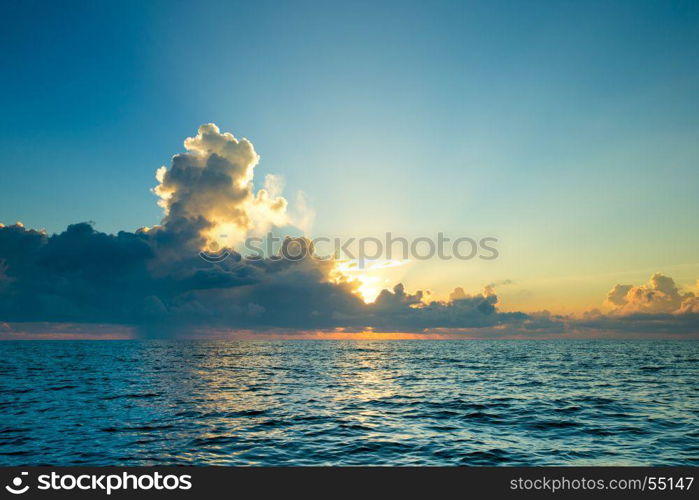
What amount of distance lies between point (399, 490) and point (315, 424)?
1238 cm

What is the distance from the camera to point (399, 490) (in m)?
12.8

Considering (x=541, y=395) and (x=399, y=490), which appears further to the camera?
(x=541, y=395)

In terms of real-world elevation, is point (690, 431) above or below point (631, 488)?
below

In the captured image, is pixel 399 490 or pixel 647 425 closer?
pixel 399 490

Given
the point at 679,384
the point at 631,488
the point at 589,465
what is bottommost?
the point at 679,384

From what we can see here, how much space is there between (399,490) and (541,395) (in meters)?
A: 28.1

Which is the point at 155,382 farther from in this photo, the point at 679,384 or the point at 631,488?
the point at 679,384

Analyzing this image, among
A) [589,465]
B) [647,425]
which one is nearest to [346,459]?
[589,465]

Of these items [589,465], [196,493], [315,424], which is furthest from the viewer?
[315,424]

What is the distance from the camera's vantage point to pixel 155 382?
45.1 metres

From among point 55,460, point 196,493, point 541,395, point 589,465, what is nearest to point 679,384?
point 541,395

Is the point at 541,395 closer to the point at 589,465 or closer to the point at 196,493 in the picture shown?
the point at 589,465

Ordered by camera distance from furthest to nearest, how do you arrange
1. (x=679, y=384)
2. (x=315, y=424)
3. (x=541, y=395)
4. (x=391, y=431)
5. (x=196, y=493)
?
1. (x=679, y=384)
2. (x=541, y=395)
3. (x=315, y=424)
4. (x=391, y=431)
5. (x=196, y=493)

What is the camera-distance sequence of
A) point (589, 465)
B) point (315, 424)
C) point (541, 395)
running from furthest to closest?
point (541, 395)
point (315, 424)
point (589, 465)
